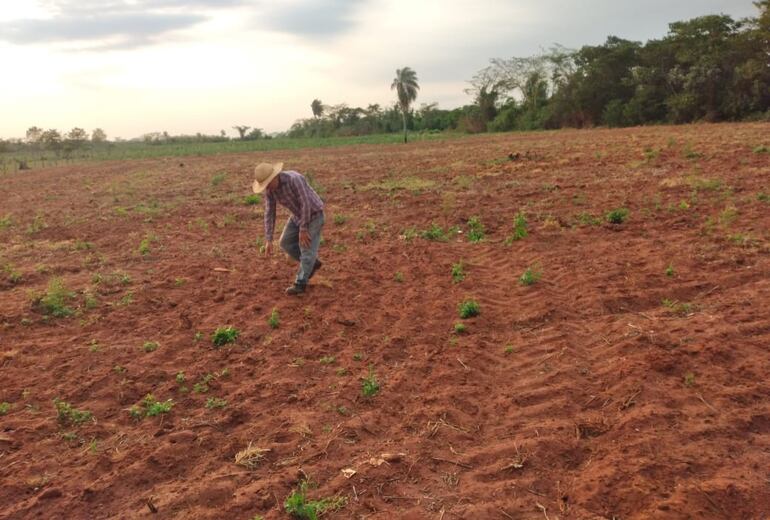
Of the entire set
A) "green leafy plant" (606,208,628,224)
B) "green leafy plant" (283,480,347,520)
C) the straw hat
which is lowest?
"green leafy plant" (283,480,347,520)

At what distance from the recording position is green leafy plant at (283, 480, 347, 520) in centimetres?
287

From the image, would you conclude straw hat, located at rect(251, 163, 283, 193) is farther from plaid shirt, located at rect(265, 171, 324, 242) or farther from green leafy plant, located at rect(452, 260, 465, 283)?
green leafy plant, located at rect(452, 260, 465, 283)

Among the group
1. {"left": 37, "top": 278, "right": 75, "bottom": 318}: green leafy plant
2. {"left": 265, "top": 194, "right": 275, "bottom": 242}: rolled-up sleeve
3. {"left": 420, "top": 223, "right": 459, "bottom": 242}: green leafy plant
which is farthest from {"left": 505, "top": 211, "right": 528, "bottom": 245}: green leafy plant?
{"left": 37, "top": 278, "right": 75, "bottom": 318}: green leafy plant

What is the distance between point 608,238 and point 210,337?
16.7 feet

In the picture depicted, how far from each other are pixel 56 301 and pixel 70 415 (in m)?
2.71

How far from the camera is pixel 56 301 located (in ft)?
20.6

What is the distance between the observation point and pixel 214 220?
1121 cm

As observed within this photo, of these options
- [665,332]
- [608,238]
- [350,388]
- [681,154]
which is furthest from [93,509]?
[681,154]

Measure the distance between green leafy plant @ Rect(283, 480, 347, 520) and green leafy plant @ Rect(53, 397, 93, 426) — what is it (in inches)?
74.9

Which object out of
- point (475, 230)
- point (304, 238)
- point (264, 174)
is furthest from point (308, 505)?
point (475, 230)

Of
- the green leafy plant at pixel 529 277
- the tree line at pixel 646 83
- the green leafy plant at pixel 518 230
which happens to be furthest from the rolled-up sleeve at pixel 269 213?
the tree line at pixel 646 83

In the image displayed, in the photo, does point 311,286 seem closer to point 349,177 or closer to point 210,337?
point 210,337

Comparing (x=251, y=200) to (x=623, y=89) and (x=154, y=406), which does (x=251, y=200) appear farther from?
(x=623, y=89)

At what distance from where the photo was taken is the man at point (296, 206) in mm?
5691
